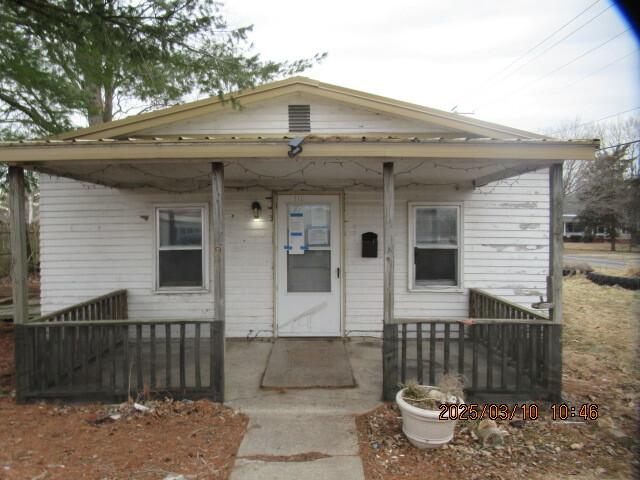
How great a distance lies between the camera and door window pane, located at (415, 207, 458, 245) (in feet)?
18.2

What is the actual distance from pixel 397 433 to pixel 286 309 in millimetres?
2749

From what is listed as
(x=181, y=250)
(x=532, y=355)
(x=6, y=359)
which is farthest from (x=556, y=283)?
(x=6, y=359)

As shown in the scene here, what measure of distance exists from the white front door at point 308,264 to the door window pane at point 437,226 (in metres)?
1.23

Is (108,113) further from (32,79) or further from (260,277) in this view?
(260,277)

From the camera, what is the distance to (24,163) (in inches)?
140

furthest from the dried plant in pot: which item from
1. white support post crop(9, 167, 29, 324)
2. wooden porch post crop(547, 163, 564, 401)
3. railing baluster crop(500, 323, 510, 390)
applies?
white support post crop(9, 167, 29, 324)

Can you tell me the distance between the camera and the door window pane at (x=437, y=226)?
5.55m

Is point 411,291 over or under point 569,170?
under

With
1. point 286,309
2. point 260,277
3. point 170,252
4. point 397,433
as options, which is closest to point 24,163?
point 170,252

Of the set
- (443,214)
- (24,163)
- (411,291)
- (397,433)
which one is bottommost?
(397,433)

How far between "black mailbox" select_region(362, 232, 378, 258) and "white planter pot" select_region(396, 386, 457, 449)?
109 inches

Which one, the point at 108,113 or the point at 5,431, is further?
the point at 108,113

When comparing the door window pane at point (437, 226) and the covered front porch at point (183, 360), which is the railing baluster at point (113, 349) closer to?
the covered front porch at point (183, 360)

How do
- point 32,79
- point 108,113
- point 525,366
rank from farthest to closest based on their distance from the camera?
point 108,113, point 32,79, point 525,366
